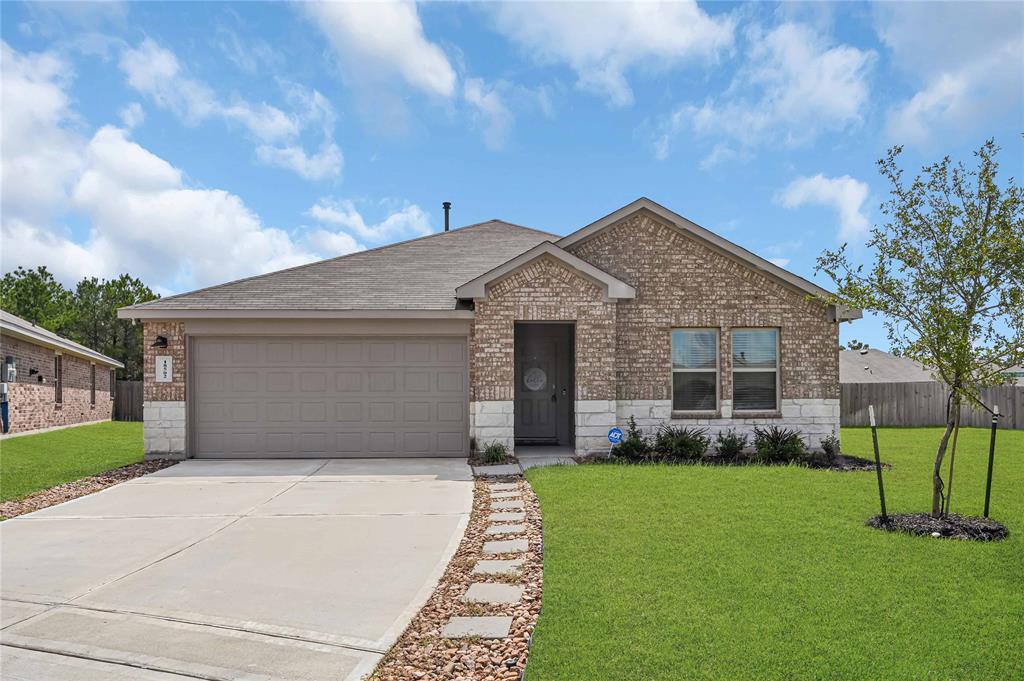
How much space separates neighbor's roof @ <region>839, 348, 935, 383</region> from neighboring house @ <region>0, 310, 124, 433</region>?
27911mm

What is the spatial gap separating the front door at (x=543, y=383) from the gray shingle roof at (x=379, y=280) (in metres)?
1.81

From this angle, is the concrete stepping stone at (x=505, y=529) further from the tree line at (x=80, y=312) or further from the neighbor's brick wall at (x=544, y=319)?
the tree line at (x=80, y=312)

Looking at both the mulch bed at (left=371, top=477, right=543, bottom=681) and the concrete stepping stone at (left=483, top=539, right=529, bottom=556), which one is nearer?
the mulch bed at (left=371, top=477, right=543, bottom=681)

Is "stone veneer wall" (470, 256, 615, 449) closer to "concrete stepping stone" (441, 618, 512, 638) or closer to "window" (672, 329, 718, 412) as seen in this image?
"window" (672, 329, 718, 412)

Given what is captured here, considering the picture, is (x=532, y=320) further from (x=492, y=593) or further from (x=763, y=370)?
(x=492, y=593)

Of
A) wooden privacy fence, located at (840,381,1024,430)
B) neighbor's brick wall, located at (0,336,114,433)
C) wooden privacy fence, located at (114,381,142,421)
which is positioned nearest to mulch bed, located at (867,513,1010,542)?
wooden privacy fence, located at (840,381,1024,430)

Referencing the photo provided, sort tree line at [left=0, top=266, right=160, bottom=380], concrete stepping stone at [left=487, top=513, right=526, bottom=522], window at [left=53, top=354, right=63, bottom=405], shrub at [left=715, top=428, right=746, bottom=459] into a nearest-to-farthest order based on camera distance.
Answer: concrete stepping stone at [left=487, top=513, right=526, bottom=522], shrub at [left=715, top=428, right=746, bottom=459], window at [left=53, top=354, right=63, bottom=405], tree line at [left=0, top=266, right=160, bottom=380]

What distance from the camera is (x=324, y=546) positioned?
6.89 metres

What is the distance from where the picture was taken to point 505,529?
24.5 feet

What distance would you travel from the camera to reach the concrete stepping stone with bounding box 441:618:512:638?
459 cm

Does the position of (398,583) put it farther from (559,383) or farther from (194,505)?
(559,383)

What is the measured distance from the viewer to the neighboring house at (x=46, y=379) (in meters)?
20.3

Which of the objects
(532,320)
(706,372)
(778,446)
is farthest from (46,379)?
(778,446)

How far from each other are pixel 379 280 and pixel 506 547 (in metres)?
8.54
